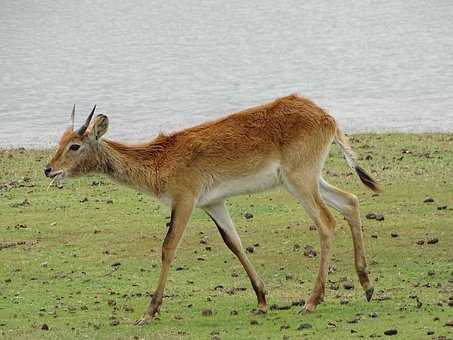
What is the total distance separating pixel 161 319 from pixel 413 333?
7.30 feet

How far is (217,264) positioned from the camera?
11516mm

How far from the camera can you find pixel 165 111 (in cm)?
2802

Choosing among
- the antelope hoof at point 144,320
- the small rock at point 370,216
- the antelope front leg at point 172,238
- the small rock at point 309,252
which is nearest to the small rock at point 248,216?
the small rock at point 370,216

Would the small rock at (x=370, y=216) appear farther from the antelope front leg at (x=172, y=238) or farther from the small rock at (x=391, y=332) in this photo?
the small rock at (x=391, y=332)

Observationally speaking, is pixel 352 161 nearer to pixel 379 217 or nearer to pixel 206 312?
pixel 206 312

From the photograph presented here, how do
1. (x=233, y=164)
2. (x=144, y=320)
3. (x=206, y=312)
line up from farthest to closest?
1. (x=233, y=164)
2. (x=206, y=312)
3. (x=144, y=320)

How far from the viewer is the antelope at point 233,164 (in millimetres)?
9703

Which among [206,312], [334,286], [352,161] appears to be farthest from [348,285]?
[206,312]

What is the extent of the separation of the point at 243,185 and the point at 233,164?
0.20 metres

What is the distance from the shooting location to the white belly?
9.79 metres

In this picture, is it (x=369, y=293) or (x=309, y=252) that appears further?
(x=309, y=252)

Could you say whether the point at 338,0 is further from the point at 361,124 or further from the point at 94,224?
the point at 94,224

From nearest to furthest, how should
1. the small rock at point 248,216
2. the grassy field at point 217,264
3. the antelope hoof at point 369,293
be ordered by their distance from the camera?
the grassy field at point 217,264 → the antelope hoof at point 369,293 → the small rock at point 248,216

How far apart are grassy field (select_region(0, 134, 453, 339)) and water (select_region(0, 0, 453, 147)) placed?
793 cm
